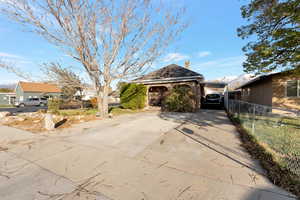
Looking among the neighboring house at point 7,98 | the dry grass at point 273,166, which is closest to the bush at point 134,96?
the dry grass at point 273,166

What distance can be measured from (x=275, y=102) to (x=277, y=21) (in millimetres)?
6029

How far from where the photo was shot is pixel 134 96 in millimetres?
13188

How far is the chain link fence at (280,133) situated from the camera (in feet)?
8.49

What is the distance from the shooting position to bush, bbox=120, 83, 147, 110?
1306 centimetres

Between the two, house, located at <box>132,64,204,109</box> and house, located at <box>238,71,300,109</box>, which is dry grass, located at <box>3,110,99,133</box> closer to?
house, located at <box>132,64,204,109</box>

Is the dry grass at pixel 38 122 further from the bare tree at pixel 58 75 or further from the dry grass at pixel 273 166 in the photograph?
the dry grass at pixel 273 166

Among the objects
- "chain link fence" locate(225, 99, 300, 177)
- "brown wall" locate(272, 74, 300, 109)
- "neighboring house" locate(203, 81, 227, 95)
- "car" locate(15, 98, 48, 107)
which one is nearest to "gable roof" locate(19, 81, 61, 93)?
"car" locate(15, 98, 48, 107)

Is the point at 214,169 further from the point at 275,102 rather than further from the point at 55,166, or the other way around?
the point at 275,102

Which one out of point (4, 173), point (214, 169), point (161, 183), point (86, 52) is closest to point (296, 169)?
point (214, 169)

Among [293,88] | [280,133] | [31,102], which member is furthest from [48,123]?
[31,102]

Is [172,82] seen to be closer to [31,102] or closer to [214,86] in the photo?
[214,86]

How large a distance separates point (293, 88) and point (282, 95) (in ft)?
2.61

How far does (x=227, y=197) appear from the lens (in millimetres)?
1914

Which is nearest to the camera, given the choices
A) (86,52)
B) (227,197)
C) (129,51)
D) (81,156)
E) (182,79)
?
(227,197)
